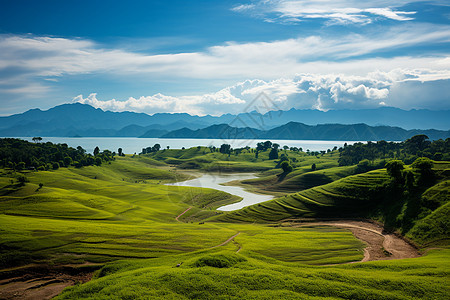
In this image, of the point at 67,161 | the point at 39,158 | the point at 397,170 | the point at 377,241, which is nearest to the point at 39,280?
the point at 377,241

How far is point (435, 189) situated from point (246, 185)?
103 metres

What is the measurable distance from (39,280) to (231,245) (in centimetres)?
3089

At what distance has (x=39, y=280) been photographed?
38875mm

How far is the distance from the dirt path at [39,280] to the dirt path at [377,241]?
155 feet

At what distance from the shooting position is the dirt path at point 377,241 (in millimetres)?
47500

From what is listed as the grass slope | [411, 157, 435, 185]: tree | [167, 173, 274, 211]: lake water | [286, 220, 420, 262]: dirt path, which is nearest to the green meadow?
the grass slope

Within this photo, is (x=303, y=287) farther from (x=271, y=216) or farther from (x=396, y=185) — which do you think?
(x=396, y=185)

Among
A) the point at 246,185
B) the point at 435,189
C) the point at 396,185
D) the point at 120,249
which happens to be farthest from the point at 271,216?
the point at 246,185

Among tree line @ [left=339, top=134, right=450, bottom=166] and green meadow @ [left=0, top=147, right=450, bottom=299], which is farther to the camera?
tree line @ [left=339, top=134, right=450, bottom=166]

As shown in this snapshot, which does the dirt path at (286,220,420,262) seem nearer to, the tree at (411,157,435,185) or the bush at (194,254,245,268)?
the tree at (411,157,435,185)

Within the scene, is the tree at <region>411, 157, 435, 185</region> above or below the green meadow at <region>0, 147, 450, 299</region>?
above

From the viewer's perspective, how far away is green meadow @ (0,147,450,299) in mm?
28953

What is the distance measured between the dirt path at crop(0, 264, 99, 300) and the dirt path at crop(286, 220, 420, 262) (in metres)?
47.2

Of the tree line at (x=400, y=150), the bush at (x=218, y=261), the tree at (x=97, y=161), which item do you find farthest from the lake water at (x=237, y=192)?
the tree line at (x=400, y=150)
